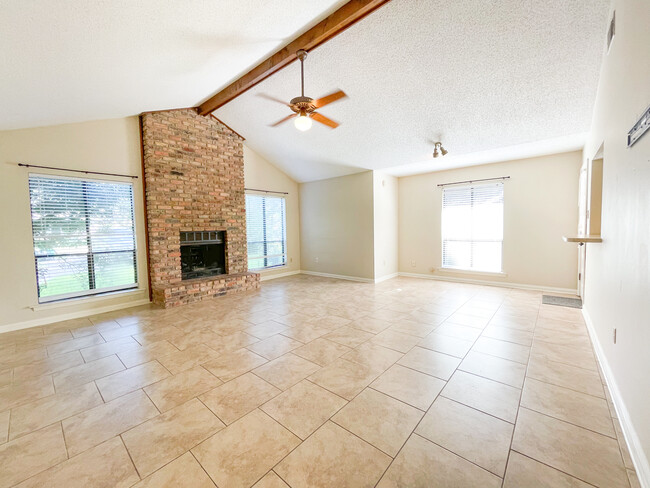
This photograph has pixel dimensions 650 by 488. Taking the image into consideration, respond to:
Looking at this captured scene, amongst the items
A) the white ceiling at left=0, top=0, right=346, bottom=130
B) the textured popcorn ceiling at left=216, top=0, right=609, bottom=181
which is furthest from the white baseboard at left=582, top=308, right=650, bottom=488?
the white ceiling at left=0, top=0, right=346, bottom=130

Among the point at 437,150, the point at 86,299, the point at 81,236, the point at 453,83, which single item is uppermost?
the point at 453,83

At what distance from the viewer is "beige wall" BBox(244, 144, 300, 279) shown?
633 cm

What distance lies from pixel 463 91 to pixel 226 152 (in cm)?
432

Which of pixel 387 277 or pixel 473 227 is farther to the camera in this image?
pixel 387 277

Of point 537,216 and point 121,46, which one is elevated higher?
point 121,46

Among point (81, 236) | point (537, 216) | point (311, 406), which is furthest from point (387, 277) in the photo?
point (81, 236)

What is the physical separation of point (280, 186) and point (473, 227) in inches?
182

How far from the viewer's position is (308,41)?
288 cm

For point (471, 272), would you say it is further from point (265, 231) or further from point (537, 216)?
point (265, 231)

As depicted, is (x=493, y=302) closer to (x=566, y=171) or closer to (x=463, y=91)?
(x=566, y=171)

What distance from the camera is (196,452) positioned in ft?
5.10

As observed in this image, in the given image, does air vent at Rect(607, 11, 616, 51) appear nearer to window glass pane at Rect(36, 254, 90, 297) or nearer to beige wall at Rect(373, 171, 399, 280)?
beige wall at Rect(373, 171, 399, 280)

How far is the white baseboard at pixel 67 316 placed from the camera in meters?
3.56

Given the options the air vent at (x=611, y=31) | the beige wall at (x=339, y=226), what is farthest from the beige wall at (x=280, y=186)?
the air vent at (x=611, y=31)
